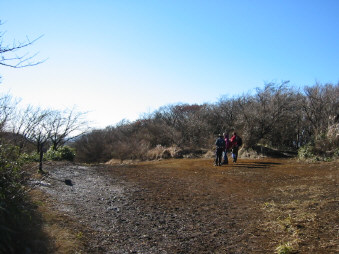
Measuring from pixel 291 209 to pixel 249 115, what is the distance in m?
11.7

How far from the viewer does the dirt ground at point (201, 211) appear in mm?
4746

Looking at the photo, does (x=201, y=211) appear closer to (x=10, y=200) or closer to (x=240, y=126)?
(x=10, y=200)

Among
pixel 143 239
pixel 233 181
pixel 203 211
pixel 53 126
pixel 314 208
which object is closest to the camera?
pixel 143 239

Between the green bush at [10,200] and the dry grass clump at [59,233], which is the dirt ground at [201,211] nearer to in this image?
the dry grass clump at [59,233]

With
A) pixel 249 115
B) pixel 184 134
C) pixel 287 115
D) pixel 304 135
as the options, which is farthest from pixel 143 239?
pixel 184 134

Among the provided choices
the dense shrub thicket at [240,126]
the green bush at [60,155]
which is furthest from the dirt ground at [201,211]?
the dense shrub thicket at [240,126]

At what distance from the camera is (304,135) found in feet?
61.0

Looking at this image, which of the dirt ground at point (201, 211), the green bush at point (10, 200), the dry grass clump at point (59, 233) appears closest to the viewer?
the green bush at point (10, 200)

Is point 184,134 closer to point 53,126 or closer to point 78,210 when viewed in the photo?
point 53,126

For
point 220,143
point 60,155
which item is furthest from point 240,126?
point 60,155

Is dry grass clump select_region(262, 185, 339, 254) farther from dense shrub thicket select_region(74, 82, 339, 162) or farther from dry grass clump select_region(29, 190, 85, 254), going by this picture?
dense shrub thicket select_region(74, 82, 339, 162)

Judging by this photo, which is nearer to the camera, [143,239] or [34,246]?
[34,246]

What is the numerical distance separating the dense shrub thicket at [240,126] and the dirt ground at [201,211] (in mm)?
6695

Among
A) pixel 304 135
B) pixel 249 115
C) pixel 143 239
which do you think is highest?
pixel 249 115
